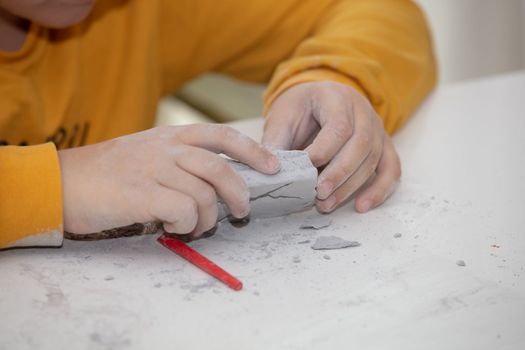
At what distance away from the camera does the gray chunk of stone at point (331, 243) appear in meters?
0.55

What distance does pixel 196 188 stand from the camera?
54cm

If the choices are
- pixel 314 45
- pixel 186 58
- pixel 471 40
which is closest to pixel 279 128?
pixel 314 45

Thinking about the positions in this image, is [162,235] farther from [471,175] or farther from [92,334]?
[471,175]

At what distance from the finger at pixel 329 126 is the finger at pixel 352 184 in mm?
29

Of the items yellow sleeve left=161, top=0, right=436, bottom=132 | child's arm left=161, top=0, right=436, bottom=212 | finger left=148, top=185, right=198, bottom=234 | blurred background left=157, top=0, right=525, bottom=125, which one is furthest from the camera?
blurred background left=157, top=0, right=525, bottom=125

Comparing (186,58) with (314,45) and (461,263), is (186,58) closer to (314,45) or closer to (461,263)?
(314,45)

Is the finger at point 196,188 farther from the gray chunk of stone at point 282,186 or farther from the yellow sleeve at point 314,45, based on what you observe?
the yellow sleeve at point 314,45

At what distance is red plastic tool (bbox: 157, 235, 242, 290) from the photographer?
50cm

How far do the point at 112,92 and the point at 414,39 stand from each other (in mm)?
427

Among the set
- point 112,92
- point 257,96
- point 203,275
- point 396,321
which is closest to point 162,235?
point 203,275

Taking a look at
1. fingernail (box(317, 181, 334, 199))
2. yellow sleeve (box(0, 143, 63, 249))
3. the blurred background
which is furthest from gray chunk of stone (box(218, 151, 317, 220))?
the blurred background

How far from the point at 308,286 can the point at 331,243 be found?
0.24ft

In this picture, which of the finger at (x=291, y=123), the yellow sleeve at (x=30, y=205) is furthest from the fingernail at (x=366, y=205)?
the yellow sleeve at (x=30, y=205)

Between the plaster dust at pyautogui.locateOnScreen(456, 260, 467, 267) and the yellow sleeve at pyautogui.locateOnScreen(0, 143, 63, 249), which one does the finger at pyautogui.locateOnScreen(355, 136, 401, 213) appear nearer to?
the plaster dust at pyautogui.locateOnScreen(456, 260, 467, 267)
